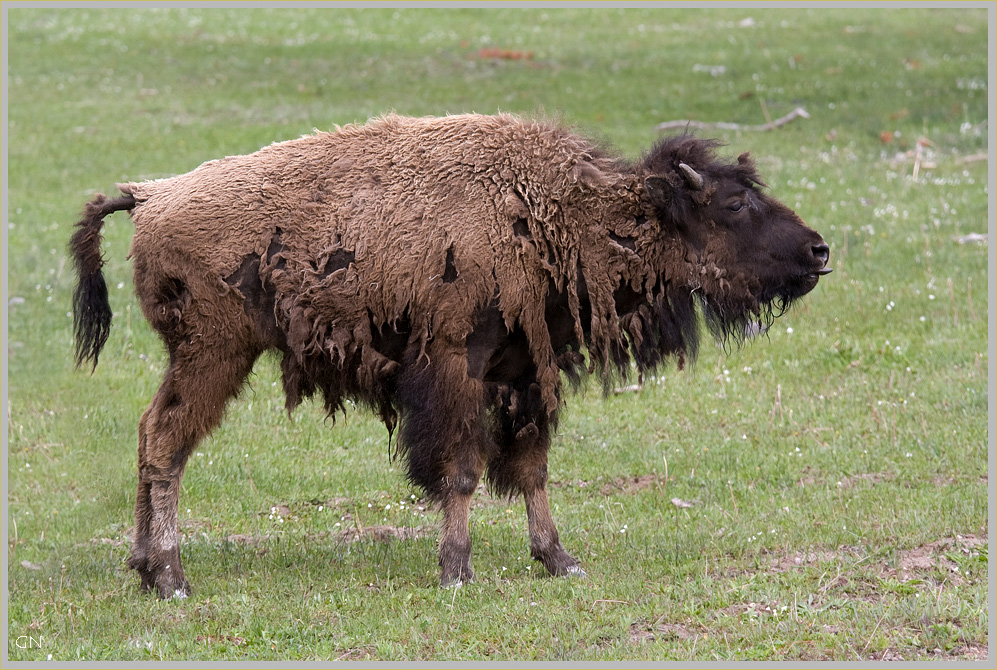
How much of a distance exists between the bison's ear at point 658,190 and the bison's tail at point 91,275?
3.14 m

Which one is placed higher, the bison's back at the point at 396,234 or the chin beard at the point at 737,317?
the bison's back at the point at 396,234

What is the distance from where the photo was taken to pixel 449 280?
628 centimetres

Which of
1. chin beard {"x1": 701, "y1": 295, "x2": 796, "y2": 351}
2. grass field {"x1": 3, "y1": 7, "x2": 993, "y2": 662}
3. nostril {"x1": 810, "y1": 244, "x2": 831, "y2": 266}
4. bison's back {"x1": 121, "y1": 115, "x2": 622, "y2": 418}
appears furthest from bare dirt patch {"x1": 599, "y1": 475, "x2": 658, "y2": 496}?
nostril {"x1": 810, "y1": 244, "x2": 831, "y2": 266}

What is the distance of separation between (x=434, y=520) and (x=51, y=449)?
3498mm

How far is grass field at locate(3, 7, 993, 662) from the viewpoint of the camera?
18.9ft

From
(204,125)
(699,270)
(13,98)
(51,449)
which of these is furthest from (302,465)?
(13,98)

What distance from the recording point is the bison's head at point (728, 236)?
6.56 meters

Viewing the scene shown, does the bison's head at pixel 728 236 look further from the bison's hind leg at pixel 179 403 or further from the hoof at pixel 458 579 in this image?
the bison's hind leg at pixel 179 403

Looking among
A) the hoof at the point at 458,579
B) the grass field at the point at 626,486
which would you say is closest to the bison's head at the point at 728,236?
the grass field at the point at 626,486

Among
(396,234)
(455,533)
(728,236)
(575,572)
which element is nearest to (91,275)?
(396,234)

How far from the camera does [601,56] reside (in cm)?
2634

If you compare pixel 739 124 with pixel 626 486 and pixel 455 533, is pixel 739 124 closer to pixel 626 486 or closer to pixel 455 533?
pixel 626 486

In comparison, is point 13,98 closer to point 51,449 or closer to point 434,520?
point 51,449

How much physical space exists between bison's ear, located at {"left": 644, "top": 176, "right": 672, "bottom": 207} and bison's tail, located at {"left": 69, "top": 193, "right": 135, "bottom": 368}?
3.14 meters
